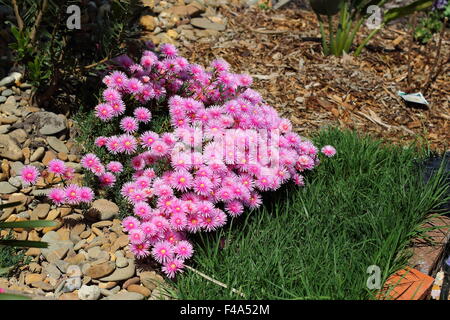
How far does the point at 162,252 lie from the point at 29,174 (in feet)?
2.75

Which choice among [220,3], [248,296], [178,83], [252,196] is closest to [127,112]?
[178,83]

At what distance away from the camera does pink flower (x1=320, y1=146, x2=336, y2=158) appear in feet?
12.1

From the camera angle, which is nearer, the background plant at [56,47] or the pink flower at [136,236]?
the pink flower at [136,236]

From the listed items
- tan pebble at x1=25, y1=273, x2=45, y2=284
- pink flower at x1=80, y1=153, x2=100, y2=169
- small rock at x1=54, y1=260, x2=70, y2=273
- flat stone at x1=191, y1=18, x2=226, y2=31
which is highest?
flat stone at x1=191, y1=18, x2=226, y2=31

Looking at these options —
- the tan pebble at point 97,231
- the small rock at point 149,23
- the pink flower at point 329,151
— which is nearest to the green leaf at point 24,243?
the tan pebble at point 97,231

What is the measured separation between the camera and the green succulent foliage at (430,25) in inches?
227

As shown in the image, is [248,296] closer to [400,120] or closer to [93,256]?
[93,256]

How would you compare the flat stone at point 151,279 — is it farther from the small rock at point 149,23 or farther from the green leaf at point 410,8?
the green leaf at point 410,8

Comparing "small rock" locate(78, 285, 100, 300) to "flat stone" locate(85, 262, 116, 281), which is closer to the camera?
"small rock" locate(78, 285, 100, 300)

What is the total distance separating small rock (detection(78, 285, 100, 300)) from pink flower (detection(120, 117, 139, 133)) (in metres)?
0.97

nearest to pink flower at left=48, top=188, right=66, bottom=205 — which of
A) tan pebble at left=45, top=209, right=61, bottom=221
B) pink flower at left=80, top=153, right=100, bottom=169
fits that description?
tan pebble at left=45, top=209, right=61, bottom=221

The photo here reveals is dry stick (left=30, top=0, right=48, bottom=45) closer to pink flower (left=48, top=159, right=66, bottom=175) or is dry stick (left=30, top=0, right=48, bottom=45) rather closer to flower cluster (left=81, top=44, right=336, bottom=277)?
flower cluster (left=81, top=44, right=336, bottom=277)

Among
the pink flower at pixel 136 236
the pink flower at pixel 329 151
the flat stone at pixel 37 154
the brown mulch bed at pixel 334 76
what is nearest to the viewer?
the pink flower at pixel 136 236

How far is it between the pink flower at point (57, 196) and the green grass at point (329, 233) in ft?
2.39
